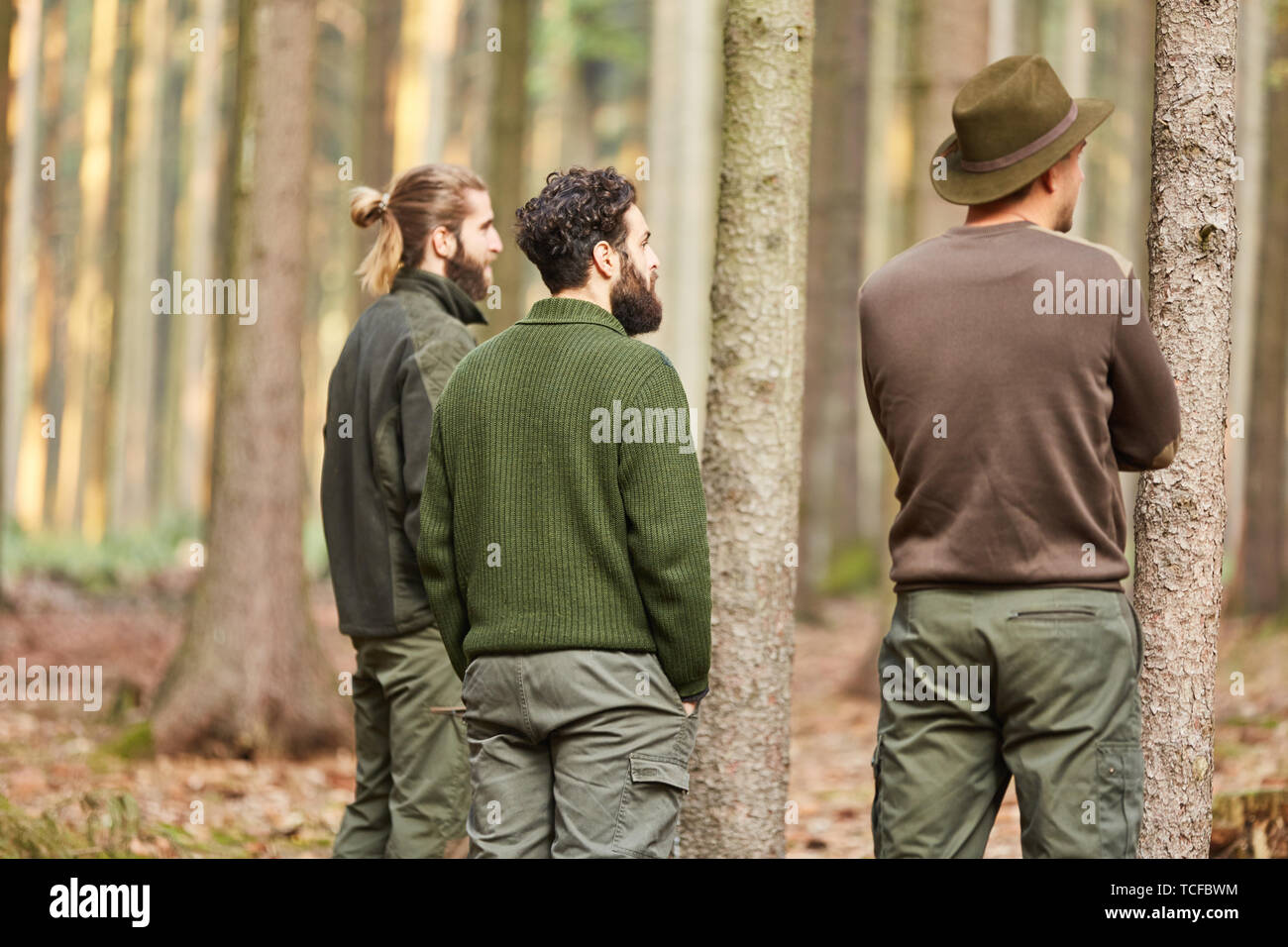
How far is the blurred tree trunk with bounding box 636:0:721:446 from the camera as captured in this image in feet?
48.4

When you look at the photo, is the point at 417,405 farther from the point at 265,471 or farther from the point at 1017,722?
the point at 265,471

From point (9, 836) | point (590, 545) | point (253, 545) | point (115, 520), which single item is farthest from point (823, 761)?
point (115, 520)

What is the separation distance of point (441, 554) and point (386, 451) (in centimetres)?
89

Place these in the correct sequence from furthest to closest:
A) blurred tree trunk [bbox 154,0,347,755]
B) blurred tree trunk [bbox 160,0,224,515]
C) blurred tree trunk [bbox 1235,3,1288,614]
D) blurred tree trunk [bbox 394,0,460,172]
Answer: blurred tree trunk [bbox 160,0,224,515]
blurred tree trunk [bbox 394,0,460,172]
blurred tree trunk [bbox 1235,3,1288,614]
blurred tree trunk [bbox 154,0,347,755]

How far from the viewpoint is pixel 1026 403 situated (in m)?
3.12

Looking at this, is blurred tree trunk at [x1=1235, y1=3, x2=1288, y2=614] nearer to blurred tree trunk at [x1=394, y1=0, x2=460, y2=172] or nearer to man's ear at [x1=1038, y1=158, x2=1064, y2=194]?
blurred tree trunk at [x1=394, y1=0, x2=460, y2=172]

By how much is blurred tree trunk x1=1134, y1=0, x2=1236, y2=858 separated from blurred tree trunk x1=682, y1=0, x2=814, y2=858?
1.26 meters

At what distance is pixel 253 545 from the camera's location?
7727mm

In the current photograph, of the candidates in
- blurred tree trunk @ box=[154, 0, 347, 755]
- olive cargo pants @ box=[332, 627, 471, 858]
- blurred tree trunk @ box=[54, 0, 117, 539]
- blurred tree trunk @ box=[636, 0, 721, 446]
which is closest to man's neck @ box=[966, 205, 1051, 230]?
olive cargo pants @ box=[332, 627, 471, 858]

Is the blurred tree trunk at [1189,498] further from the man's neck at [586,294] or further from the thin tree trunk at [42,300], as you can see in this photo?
the thin tree trunk at [42,300]

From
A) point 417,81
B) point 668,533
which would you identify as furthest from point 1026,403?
point 417,81

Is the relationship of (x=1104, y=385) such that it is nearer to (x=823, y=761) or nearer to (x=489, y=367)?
(x=489, y=367)

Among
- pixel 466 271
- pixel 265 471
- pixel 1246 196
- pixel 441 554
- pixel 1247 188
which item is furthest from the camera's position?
pixel 1246 196

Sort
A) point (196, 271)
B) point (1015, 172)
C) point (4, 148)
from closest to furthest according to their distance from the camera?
1. point (1015, 172)
2. point (4, 148)
3. point (196, 271)
